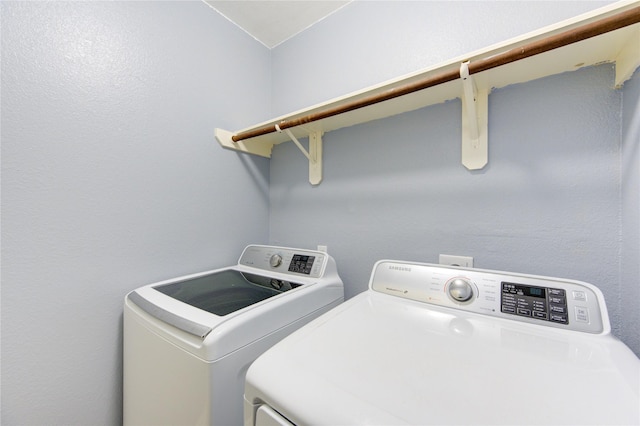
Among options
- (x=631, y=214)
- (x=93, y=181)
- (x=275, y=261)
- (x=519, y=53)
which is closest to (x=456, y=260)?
(x=631, y=214)

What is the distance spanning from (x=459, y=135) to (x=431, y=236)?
44 centimetres

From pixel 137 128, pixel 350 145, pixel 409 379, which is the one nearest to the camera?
pixel 409 379

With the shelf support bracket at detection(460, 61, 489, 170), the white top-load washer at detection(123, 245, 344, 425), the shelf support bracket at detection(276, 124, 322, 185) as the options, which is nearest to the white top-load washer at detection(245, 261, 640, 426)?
the white top-load washer at detection(123, 245, 344, 425)

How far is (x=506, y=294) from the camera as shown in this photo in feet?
2.29

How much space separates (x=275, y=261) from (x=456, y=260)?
2.79ft

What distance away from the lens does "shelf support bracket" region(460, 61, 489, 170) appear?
3.00 ft

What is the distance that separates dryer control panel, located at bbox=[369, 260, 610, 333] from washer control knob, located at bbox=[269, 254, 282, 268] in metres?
0.55

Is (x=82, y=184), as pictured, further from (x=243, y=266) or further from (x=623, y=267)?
(x=623, y=267)

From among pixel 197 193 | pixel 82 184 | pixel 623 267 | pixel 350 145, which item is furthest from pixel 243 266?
pixel 623 267

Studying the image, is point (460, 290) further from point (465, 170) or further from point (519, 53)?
point (519, 53)

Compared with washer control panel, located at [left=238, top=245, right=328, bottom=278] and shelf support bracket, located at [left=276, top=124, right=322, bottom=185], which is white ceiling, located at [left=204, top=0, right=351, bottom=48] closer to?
shelf support bracket, located at [left=276, top=124, right=322, bottom=185]

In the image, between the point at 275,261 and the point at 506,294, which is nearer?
the point at 506,294

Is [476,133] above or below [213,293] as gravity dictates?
above

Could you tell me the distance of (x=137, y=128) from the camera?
105cm
